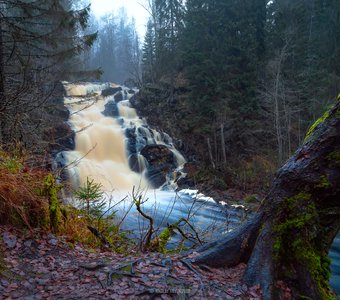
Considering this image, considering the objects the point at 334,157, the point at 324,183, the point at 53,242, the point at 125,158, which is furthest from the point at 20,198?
the point at 125,158

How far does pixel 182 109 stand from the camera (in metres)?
23.0

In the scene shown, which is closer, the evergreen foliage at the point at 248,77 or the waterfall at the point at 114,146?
the waterfall at the point at 114,146

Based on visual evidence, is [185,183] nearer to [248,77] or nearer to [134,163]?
[134,163]

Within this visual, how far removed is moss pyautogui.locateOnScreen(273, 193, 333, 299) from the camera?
3.05m

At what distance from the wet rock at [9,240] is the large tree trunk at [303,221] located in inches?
A: 111

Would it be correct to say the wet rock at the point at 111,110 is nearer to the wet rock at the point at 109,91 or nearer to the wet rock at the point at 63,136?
the wet rock at the point at 109,91

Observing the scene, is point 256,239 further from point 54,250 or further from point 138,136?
point 138,136

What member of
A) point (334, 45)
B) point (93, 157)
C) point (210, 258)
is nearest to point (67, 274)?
point (210, 258)

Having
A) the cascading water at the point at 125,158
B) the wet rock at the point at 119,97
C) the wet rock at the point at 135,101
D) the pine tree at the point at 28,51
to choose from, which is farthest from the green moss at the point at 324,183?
the wet rock at the point at 119,97

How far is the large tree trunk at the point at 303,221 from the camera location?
2.98 metres

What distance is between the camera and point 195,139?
21516 mm

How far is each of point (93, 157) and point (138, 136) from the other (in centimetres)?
367

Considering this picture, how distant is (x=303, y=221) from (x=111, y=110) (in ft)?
69.8

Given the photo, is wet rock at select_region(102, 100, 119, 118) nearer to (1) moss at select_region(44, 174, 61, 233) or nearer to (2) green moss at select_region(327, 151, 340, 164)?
(1) moss at select_region(44, 174, 61, 233)
